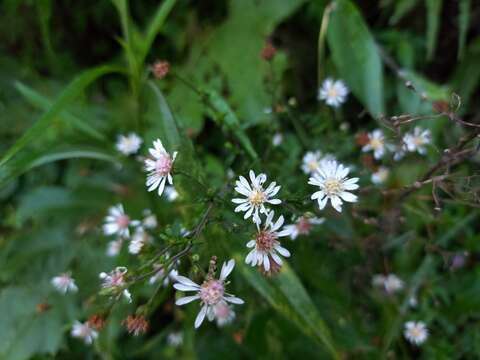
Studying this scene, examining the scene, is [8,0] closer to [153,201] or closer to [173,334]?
[153,201]

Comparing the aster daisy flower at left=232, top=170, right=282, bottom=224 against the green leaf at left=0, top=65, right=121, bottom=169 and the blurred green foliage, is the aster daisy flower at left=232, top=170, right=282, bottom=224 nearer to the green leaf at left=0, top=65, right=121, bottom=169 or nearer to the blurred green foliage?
the blurred green foliage

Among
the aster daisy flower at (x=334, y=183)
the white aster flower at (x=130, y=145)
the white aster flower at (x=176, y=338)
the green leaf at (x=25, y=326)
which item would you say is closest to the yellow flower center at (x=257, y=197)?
the aster daisy flower at (x=334, y=183)

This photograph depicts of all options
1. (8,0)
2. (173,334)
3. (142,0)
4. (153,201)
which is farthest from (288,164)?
(8,0)

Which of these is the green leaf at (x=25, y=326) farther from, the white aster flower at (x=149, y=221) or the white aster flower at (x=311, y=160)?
the white aster flower at (x=311, y=160)

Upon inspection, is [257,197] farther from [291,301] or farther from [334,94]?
[334,94]

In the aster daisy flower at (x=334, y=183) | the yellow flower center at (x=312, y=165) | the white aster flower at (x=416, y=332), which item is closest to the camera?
the aster daisy flower at (x=334, y=183)

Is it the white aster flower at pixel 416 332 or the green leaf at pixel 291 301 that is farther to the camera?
the white aster flower at pixel 416 332
